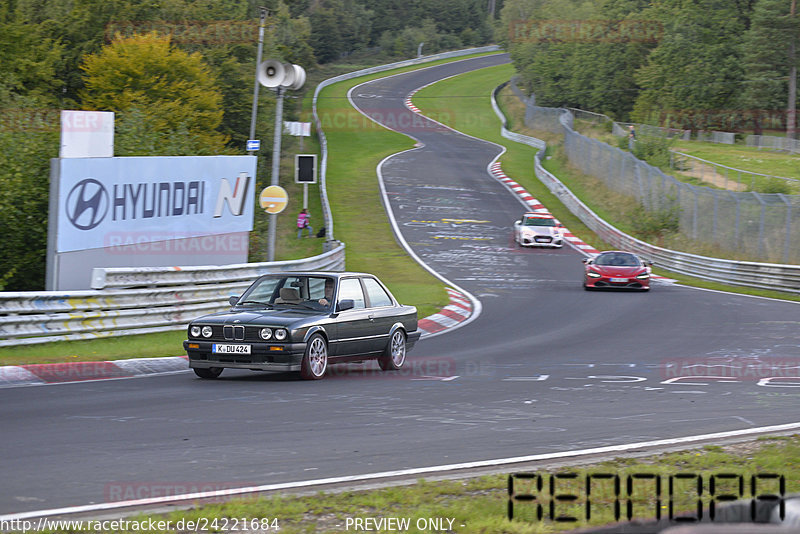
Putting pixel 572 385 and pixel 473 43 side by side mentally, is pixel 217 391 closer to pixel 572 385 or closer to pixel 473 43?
pixel 572 385

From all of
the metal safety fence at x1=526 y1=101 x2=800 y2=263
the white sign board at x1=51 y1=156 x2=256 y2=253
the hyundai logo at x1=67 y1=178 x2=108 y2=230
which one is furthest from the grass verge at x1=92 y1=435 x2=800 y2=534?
the metal safety fence at x1=526 y1=101 x2=800 y2=263

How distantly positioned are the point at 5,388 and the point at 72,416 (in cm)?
231

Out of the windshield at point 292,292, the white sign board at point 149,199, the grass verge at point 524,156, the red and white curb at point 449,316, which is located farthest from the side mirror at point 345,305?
the grass verge at point 524,156

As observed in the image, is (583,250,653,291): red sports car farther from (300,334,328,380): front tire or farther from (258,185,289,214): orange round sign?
(300,334,328,380): front tire

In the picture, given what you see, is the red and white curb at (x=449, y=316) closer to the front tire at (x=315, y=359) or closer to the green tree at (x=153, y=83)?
the front tire at (x=315, y=359)

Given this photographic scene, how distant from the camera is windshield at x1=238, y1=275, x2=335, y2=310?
12844mm

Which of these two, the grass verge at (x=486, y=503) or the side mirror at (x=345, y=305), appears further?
the side mirror at (x=345, y=305)

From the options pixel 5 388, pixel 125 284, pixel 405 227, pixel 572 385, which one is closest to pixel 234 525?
pixel 5 388

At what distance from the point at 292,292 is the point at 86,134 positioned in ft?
16.6

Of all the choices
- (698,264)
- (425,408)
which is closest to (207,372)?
(425,408)

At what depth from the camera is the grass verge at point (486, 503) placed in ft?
17.8

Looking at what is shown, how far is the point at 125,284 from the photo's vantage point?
50.8ft

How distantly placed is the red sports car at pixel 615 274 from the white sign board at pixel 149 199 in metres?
10.9

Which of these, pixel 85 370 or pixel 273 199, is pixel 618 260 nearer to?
pixel 273 199
